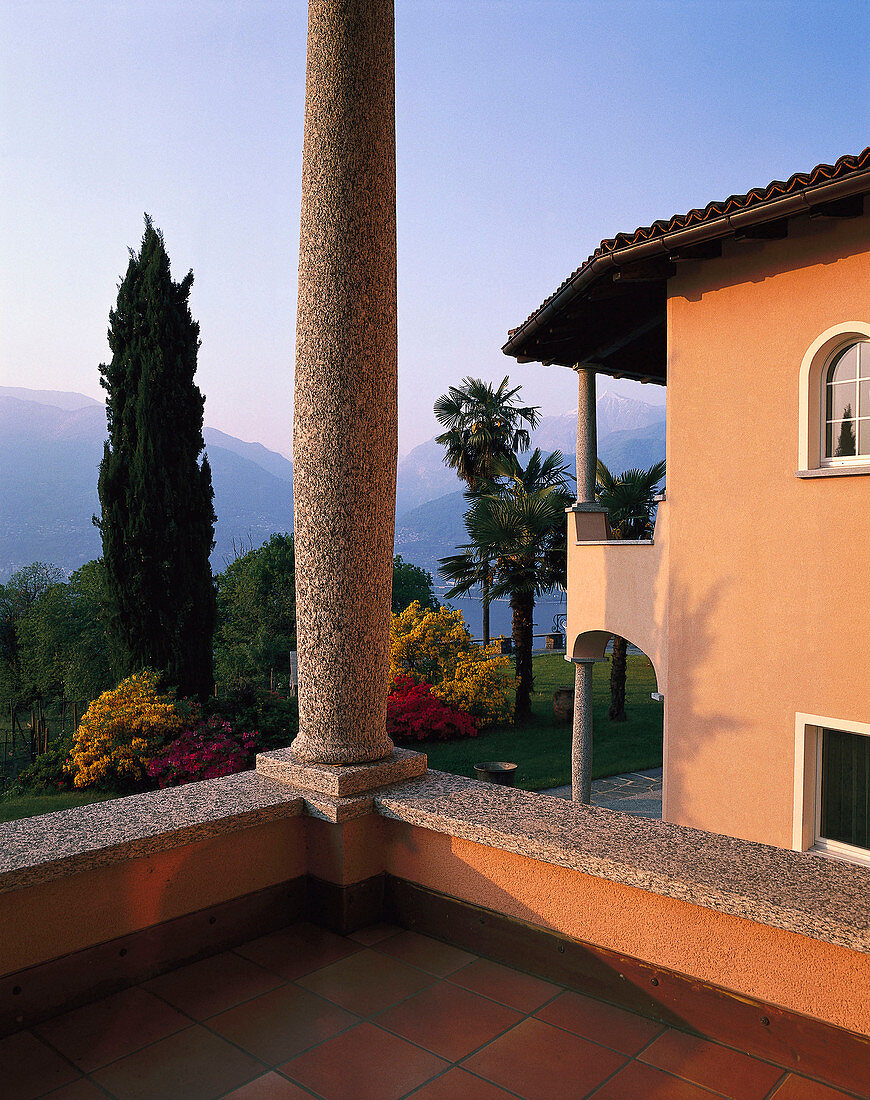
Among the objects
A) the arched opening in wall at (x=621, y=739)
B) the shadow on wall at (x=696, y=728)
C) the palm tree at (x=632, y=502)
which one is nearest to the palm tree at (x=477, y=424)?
the arched opening in wall at (x=621, y=739)

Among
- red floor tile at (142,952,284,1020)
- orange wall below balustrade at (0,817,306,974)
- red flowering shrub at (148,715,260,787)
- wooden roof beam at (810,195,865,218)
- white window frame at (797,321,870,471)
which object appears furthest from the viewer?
red flowering shrub at (148,715,260,787)

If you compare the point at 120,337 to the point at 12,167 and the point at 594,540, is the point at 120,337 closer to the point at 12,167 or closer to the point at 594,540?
the point at 594,540

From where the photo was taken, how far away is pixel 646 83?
1028 centimetres

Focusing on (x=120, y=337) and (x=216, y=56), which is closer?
(x=216, y=56)

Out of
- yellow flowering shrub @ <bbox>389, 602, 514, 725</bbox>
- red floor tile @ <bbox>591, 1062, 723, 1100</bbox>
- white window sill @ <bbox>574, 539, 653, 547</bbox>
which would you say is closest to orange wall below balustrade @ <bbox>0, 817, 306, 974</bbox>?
red floor tile @ <bbox>591, 1062, 723, 1100</bbox>

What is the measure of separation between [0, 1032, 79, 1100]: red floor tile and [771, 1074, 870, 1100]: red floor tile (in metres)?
2.07

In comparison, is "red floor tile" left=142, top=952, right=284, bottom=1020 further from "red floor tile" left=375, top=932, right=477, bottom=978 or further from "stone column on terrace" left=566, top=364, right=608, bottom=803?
"stone column on terrace" left=566, top=364, right=608, bottom=803

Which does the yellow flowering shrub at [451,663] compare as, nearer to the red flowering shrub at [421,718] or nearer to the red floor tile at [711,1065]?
the red flowering shrub at [421,718]

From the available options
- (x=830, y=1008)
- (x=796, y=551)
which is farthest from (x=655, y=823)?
(x=796, y=551)

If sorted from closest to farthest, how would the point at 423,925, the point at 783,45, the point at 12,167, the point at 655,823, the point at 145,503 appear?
the point at 655,823
the point at 423,925
the point at 783,45
the point at 145,503
the point at 12,167

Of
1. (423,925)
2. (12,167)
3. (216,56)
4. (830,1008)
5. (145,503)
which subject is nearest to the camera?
(830,1008)

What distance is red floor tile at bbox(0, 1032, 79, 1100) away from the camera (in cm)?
235

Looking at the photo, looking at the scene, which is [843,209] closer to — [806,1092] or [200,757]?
[806,1092]

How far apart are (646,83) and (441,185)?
16.4 ft
